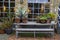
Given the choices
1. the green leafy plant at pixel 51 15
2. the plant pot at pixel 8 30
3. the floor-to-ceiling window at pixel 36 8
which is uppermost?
the floor-to-ceiling window at pixel 36 8

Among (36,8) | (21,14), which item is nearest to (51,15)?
(36,8)

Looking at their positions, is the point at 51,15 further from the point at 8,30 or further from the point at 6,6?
the point at 6,6

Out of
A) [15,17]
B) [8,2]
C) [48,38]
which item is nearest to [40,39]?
[48,38]

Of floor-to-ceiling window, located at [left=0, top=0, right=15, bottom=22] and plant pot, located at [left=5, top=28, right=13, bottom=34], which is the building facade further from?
plant pot, located at [left=5, top=28, right=13, bottom=34]

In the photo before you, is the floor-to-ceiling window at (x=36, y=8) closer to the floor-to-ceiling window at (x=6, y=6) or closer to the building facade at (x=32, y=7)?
the building facade at (x=32, y=7)

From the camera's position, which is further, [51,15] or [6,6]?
[6,6]

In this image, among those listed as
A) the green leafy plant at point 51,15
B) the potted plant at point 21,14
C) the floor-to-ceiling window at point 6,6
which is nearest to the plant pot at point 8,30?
the potted plant at point 21,14

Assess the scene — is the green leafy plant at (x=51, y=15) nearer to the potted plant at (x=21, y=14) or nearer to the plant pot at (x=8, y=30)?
the potted plant at (x=21, y=14)

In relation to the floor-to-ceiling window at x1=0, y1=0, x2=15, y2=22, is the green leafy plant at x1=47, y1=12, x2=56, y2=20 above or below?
below

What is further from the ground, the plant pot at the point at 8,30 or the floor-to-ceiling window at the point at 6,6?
the floor-to-ceiling window at the point at 6,6

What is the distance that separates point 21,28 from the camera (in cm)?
924

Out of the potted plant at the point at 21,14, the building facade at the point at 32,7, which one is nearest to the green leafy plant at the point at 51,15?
the building facade at the point at 32,7

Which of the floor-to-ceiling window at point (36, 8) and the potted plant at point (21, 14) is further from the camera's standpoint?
the floor-to-ceiling window at point (36, 8)

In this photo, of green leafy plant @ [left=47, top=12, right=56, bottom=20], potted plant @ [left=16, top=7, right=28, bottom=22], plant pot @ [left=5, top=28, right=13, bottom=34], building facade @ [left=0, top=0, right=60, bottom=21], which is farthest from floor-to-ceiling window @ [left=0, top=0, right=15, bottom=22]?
green leafy plant @ [left=47, top=12, right=56, bottom=20]
